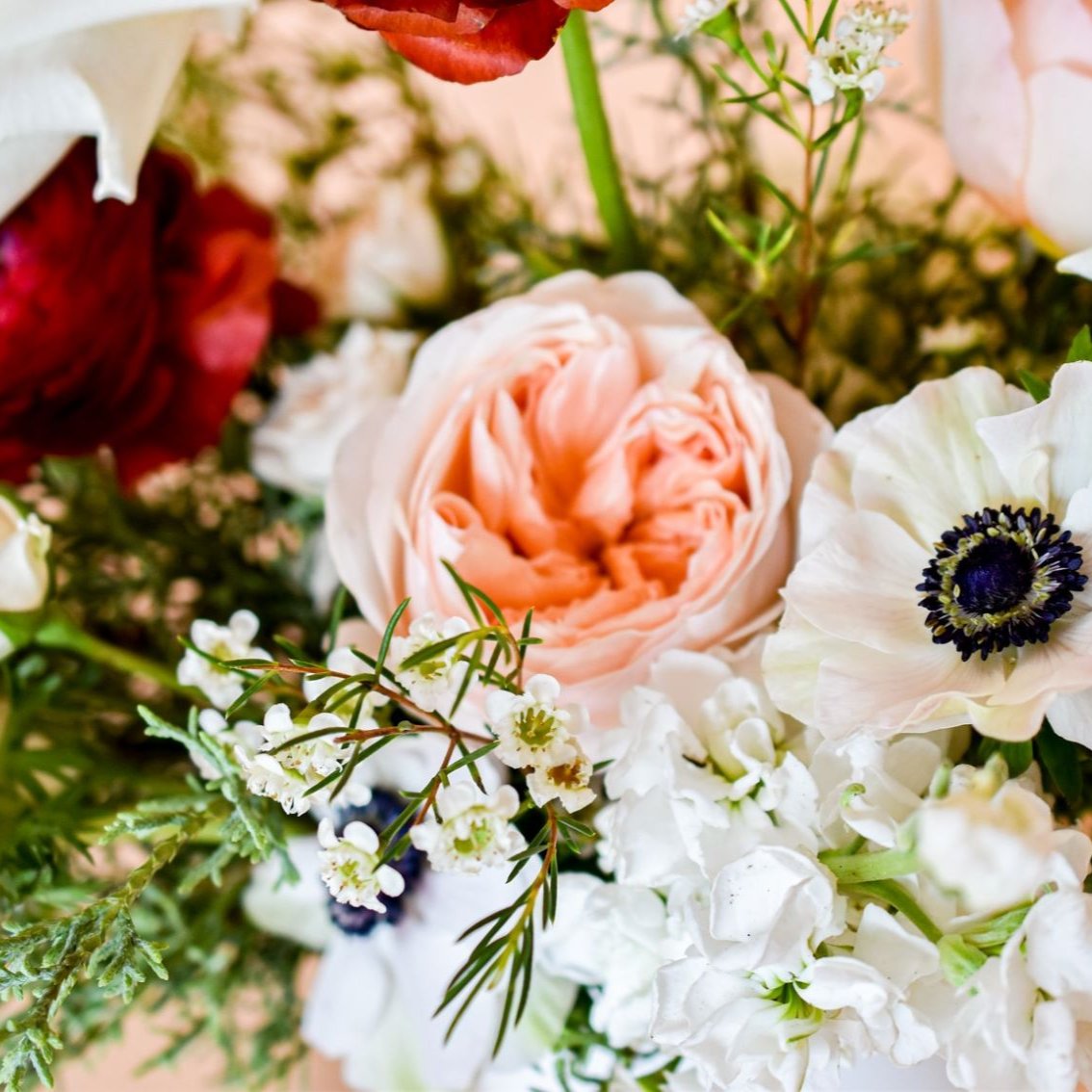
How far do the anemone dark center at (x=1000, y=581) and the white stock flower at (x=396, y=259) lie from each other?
12.4 inches

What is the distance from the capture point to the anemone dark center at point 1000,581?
0.93 ft

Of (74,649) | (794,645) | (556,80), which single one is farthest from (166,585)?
(556,80)

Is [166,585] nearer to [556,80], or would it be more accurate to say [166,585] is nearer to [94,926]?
[94,926]

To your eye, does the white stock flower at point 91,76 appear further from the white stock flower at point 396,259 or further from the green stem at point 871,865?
the green stem at point 871,865

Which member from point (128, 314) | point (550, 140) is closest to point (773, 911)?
point (128, 314)

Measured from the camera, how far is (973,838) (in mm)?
203

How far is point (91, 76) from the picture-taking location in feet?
1.19

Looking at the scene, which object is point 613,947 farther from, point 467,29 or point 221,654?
point 467,29

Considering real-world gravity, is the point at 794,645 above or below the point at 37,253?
below

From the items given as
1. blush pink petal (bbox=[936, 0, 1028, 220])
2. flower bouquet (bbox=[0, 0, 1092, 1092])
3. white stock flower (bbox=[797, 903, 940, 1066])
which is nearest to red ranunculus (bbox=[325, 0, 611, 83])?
flower bouquet (bbox=[0, 0, 1092, 1092])

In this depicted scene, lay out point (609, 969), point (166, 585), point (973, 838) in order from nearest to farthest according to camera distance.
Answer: point (973, 838), point (609, 969), point (166, 585)

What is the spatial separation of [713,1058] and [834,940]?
40mm

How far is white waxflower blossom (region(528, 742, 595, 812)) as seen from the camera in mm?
265

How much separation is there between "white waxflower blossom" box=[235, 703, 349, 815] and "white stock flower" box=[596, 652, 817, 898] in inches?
3.2
